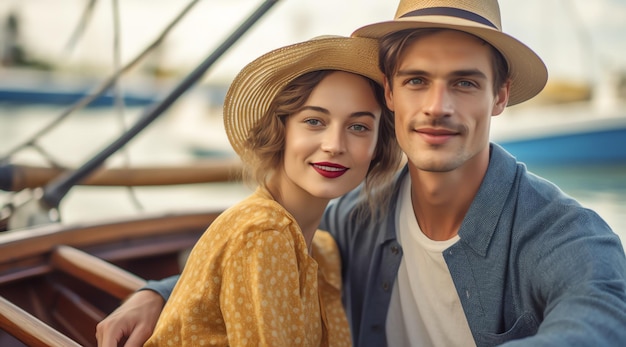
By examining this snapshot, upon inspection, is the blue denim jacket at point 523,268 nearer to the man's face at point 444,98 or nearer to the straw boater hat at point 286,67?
the man's face at point 444,98

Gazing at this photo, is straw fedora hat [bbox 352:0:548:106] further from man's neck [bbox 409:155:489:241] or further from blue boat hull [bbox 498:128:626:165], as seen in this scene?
Result: blue boat hull [bbox 498:128:626:165]

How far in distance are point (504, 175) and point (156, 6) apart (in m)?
12.6

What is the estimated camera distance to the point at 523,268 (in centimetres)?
117

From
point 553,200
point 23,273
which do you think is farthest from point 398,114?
point 23,273

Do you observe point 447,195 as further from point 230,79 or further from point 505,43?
point 230,79

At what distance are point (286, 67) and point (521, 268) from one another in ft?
1.90

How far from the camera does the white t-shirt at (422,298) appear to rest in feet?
4.40

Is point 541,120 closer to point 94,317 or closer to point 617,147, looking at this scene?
point 617,147

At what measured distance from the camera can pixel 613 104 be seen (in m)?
7.96

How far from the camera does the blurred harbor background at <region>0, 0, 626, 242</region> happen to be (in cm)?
724

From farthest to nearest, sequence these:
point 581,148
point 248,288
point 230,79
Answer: point 230,79, point 581,148, point 248,288

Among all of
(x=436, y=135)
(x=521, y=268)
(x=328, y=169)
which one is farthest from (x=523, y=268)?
(x=328, y=169)

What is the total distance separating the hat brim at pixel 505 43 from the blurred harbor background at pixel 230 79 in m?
1.45

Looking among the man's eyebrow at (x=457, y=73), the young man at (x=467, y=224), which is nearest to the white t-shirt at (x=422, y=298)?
the young man at (x=467, y=224)
